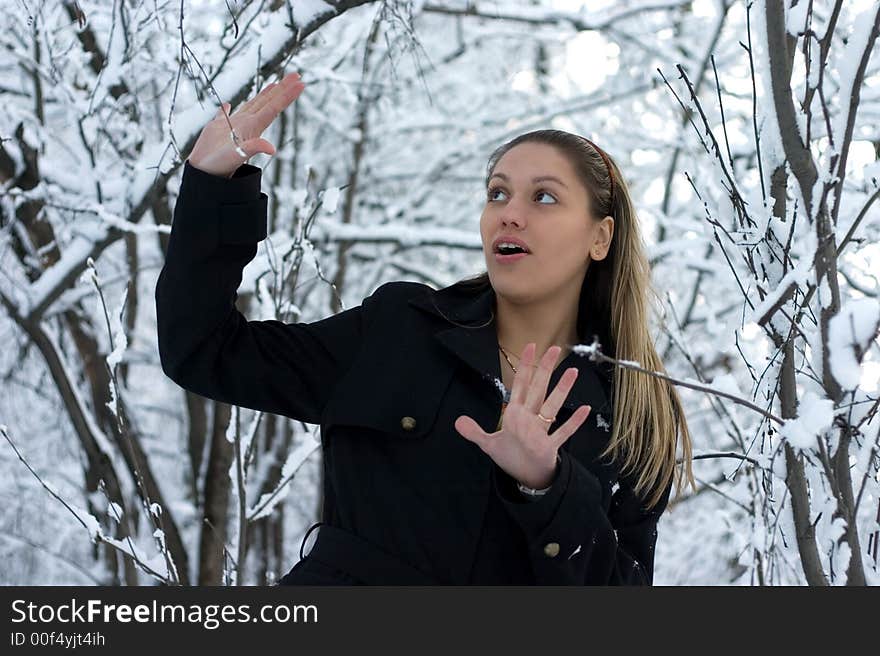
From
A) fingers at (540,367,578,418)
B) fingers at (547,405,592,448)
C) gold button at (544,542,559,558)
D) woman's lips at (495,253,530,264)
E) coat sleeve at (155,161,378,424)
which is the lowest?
gold button at (544,542,559,558)

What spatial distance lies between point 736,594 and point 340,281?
5.43 meters

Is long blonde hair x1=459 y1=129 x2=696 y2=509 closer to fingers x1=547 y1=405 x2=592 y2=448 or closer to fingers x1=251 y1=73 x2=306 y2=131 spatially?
fingers x1=547 y1=405 x2=592 y2=448

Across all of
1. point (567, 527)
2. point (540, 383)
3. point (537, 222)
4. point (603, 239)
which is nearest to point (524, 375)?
point (540, 383)

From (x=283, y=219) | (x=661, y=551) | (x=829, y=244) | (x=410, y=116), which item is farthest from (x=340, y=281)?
(x=829, y=244)

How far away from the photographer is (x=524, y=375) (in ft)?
5.07

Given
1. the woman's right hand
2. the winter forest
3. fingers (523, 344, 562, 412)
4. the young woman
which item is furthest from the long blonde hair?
the woman's right hand

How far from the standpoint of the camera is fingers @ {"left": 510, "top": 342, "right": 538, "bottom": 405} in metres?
1.54

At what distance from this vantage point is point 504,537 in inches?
71.2

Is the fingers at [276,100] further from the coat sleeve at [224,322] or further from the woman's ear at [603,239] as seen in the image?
the woman's ear at [603,239]

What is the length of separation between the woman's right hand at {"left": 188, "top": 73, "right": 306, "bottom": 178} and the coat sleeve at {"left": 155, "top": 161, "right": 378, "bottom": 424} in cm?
2

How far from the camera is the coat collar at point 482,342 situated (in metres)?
1.92

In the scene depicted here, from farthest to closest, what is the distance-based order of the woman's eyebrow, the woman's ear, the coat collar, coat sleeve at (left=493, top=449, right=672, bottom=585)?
the woman's ear → the woman's eyebrow → the coat collar → coat sleeve at (left=493, top=449, right=672, bottom=585)

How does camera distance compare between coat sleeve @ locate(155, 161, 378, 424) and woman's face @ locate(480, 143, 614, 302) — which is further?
woman's face @ locate(480, 143, 614, 302)

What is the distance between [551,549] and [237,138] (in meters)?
0.83
